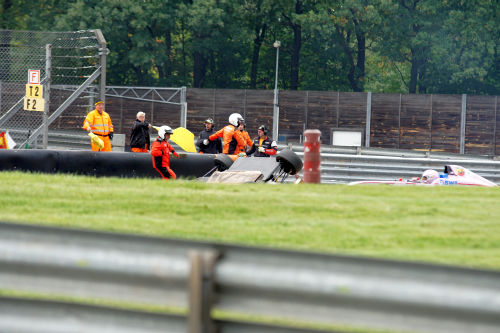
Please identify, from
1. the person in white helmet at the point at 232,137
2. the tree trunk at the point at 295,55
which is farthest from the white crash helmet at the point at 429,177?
the tree trunk at the point at 295,55

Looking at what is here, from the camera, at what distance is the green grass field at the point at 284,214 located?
21.5 feet

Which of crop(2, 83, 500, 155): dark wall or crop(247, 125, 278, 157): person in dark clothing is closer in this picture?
crop(247, 125, 278, 157): person in dark clothing

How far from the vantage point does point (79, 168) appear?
14477 millimetres

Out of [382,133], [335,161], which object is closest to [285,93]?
[382,133]

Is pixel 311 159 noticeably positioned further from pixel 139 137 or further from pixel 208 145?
pixel 139 137

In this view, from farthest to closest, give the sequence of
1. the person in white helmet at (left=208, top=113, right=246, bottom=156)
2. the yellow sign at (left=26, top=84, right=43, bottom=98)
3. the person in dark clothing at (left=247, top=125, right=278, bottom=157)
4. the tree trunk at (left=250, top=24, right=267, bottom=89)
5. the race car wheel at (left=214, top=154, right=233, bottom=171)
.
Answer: the tree trunk at (left=250, top=24, right=267, bottom=89) < the person in dark clothing at (left=247, top=125, right=278, bottom=157) < the person in white helmet at (left=208, top=113, right=246, bottom=156) < the yellow sign at (left=26, top=84, right=43, bottom=98) < the race car wheel at (left=214, top=154, right=233, bottom=171)

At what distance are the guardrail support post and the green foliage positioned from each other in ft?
138

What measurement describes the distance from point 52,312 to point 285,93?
38.6m

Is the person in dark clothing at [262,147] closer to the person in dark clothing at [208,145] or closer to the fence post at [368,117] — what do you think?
the person in dark clothing at [208,145]

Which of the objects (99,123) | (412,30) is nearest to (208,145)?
(99,123)

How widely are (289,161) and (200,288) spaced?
368 inches

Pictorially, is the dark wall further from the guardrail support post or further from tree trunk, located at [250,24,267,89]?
the guardrail support post

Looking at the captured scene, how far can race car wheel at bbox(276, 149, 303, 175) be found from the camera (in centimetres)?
1275

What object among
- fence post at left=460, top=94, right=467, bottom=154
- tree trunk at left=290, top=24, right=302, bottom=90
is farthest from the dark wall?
tree trunk at left=290, top=24, right=302, bottom=90
